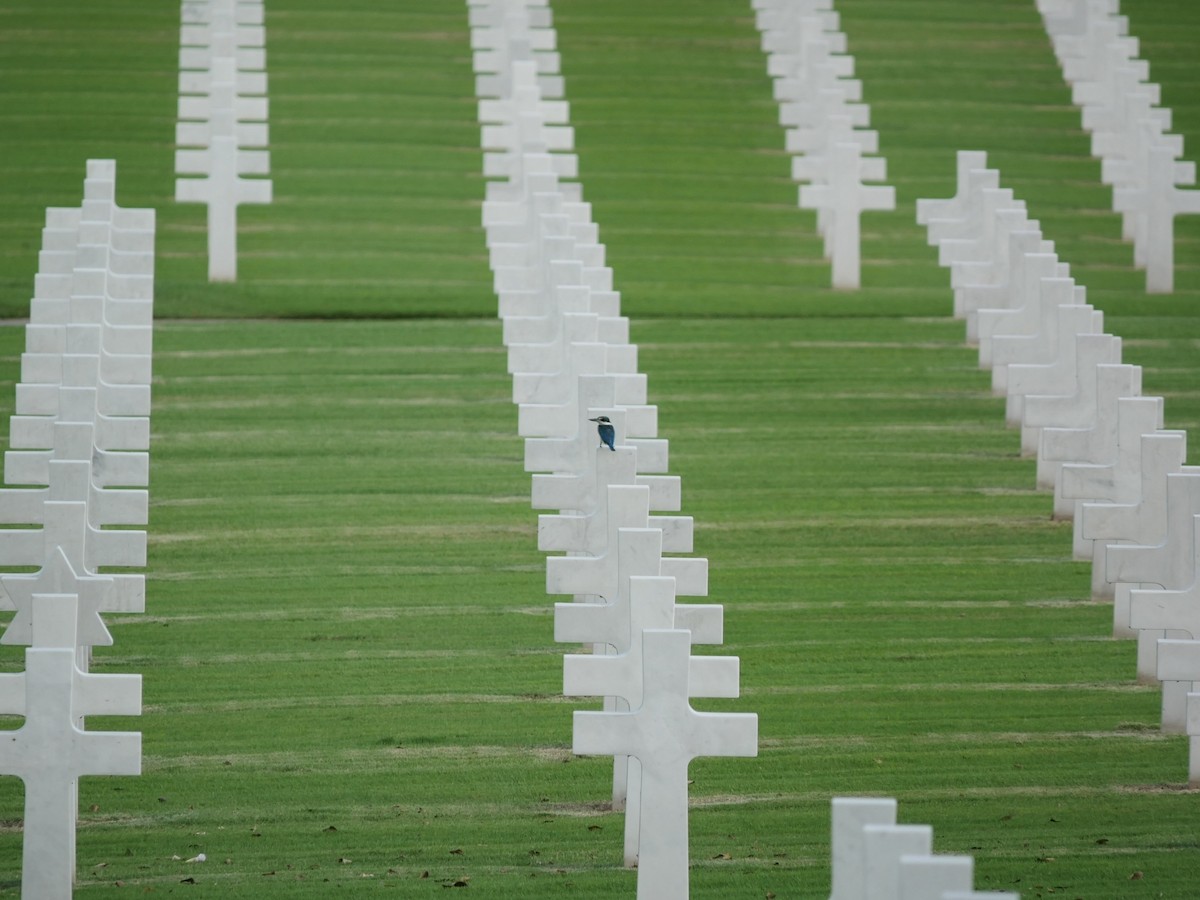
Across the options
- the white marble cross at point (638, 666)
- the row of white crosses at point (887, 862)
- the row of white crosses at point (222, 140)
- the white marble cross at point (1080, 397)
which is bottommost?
the row of white crosses at point (887, 862)

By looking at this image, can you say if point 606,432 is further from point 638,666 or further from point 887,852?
point 887,852

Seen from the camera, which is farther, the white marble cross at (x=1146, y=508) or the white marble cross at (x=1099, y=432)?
the white marble cross at (x=1099, y=432)

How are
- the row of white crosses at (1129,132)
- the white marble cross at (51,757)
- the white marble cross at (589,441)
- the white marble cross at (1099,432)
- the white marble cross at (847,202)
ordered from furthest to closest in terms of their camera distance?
the row of white crosses at (1129,132)
the white marble cross at (847,202)
the white marble cross at (1099,432)
the white marble cross at (589,441)
the white marble cross at (51,757)

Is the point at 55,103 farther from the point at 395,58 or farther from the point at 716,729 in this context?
the point at 716,729

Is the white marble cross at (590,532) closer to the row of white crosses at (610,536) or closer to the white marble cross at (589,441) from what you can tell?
the row of white crosses at (610,536)

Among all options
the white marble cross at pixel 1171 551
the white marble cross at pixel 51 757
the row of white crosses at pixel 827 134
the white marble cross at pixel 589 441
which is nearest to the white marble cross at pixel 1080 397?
the white marble cross at pixel 1171 551

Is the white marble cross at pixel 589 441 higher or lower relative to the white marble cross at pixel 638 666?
higher

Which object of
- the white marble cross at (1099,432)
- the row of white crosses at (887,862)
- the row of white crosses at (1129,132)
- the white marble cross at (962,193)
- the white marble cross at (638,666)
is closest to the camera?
the row of white crosses at (887,862)
